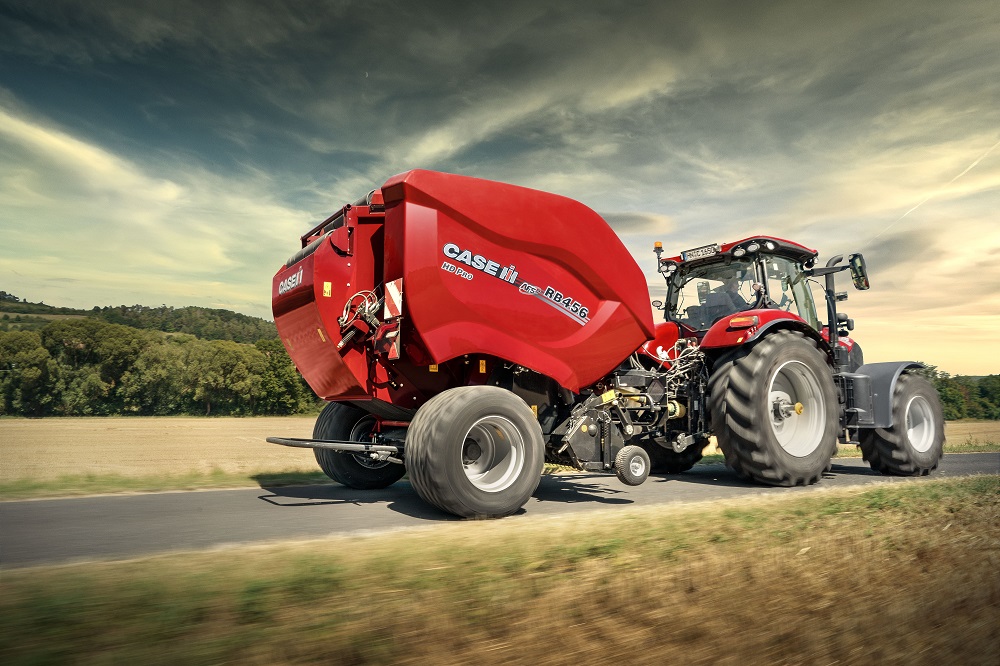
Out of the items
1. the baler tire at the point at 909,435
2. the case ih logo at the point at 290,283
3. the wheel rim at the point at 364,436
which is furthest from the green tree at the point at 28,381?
the baler tire at the point at 909,435

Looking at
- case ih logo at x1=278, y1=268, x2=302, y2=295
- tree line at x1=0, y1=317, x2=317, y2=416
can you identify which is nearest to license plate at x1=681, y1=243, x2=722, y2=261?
case ih logo at x1=278, y1=268, x2=302, y2=295

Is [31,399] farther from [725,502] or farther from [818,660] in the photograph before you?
[818,660]

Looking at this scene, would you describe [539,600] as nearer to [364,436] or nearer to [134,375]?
[364,436]

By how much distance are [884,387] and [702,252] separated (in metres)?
3.03

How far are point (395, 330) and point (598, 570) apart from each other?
10.4ft

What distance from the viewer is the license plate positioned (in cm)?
918

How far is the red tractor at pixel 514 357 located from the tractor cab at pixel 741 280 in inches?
2.3

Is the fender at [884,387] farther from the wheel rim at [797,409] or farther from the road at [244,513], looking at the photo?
the wheel rim at [797,409]

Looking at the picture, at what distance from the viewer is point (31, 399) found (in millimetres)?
38719

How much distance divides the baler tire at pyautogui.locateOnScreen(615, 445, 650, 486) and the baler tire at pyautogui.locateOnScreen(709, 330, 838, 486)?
1302mm

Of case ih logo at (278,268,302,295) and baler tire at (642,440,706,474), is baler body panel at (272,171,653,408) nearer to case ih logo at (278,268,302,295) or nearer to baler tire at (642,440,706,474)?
case ih logo at (278,268,302,295)

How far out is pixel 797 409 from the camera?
7.96 metres

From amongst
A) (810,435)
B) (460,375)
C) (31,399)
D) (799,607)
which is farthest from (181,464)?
(31,399)

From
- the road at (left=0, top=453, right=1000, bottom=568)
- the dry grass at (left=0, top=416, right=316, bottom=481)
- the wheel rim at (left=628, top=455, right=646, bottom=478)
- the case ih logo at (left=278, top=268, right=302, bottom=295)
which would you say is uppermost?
the case ih logo at (left=278, top=268, right=302, bottom=295)
